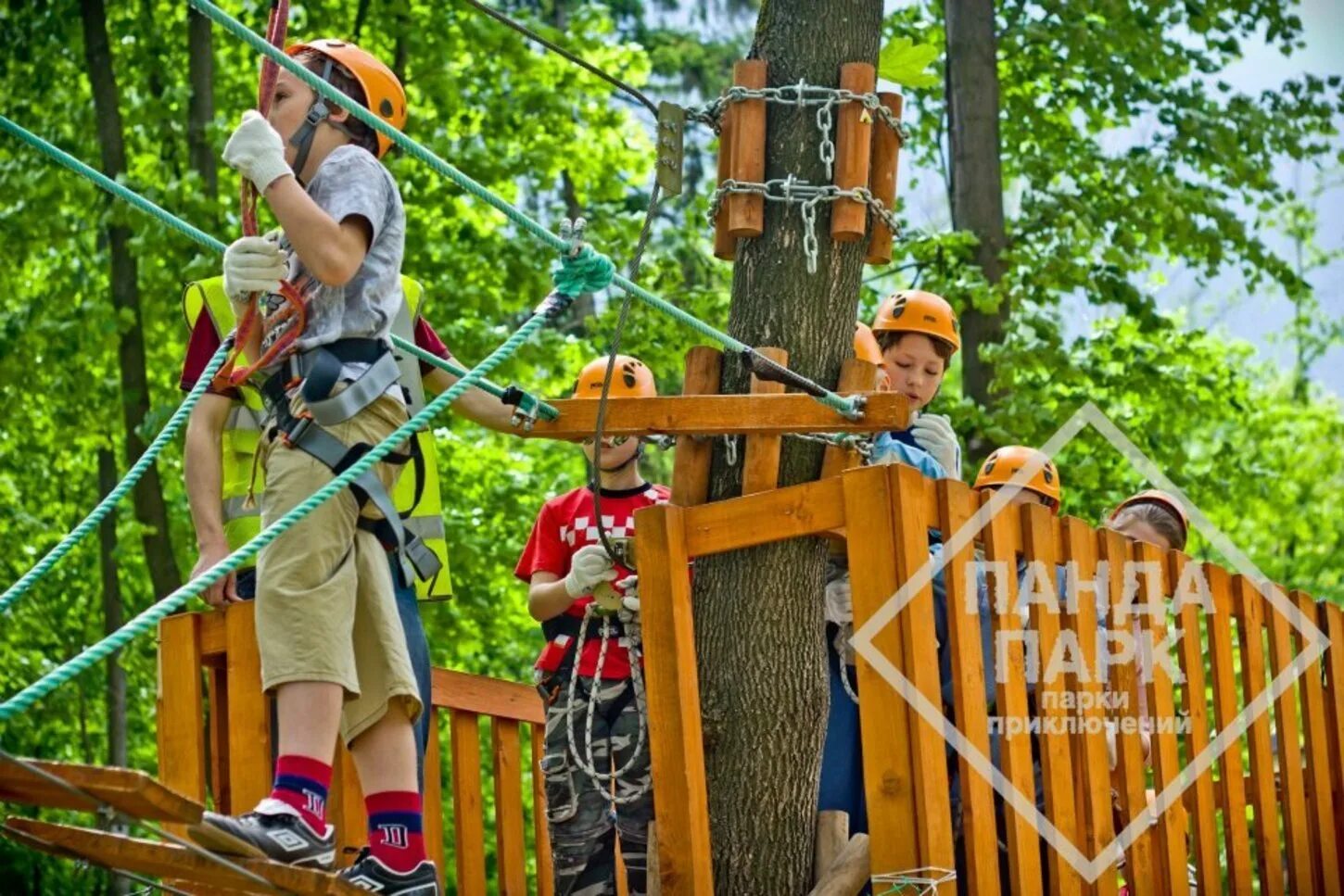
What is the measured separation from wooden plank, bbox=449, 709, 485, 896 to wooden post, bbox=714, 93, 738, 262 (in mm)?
1667

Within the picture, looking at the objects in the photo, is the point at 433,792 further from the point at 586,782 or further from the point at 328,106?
the point at 328,106

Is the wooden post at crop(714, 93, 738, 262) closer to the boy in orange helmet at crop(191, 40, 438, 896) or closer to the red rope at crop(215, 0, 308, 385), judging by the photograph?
the boy in orange helmet at crop(191, 40, 438, 896)

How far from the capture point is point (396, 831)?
4.05 metres

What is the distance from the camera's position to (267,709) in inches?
196

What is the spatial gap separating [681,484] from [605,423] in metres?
0.33

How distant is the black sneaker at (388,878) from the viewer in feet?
13.0

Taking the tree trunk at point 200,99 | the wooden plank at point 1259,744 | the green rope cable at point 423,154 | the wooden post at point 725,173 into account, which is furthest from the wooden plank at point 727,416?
A: the tree trunk at point 200,99

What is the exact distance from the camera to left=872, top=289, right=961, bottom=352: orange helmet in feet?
20.6

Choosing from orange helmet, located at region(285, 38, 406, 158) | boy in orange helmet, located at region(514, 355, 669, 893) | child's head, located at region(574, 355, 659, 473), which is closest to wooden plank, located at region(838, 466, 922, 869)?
boy in orange helmet, located at region(514, 355, 669, 893)

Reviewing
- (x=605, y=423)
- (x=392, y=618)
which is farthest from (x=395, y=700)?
(x=605, y=423)

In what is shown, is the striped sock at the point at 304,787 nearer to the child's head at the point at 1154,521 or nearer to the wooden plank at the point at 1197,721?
the wooden plank at the point at 1197,721

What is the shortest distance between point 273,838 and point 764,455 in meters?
1.64

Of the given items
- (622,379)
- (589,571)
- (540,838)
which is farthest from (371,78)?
(540,838)

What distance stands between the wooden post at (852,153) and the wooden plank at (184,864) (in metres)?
2.21
